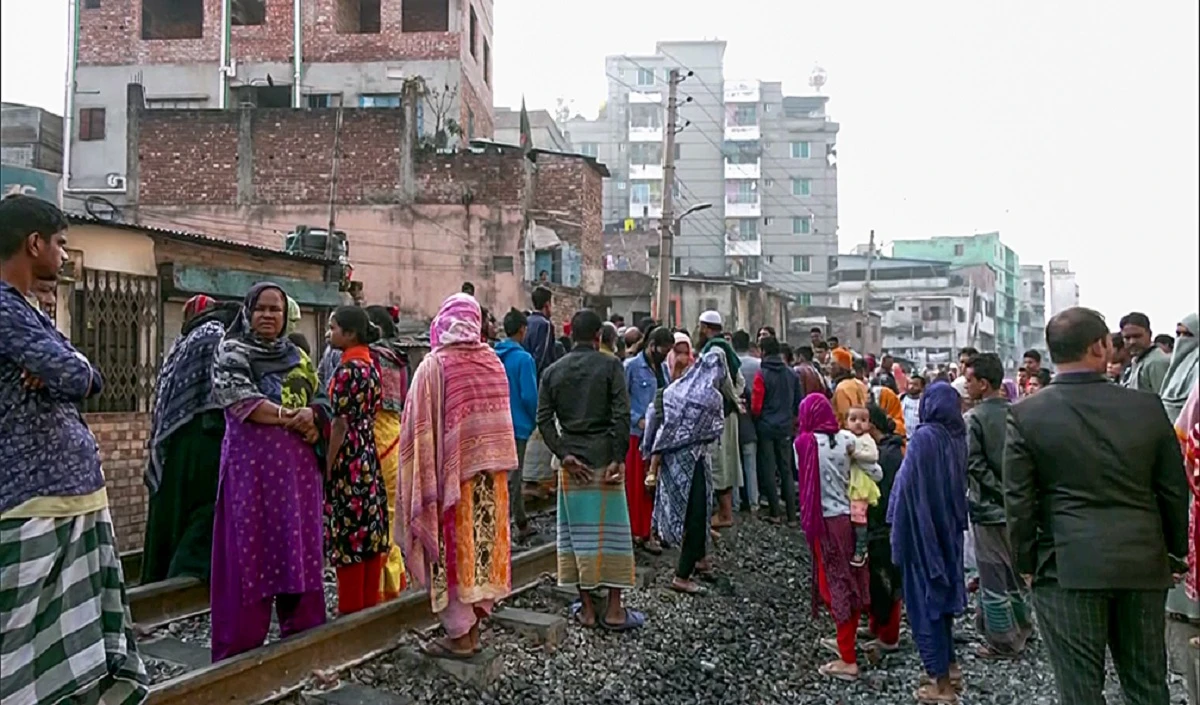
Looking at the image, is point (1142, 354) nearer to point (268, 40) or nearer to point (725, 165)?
point (268, 40)

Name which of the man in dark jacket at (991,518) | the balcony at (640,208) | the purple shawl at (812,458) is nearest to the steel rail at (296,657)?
the purple shawl at (812,458)

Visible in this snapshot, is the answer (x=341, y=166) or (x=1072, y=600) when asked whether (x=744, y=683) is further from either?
(x=341, y=166)

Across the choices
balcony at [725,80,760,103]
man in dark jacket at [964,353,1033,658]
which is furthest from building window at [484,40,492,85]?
balcony at [725,80,760,103]

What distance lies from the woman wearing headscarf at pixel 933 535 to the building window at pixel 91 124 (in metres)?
31.4

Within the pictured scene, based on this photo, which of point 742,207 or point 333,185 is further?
point 742,207

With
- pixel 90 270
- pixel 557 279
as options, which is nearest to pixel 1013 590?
pixel 90 270

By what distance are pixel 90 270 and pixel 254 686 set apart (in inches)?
267

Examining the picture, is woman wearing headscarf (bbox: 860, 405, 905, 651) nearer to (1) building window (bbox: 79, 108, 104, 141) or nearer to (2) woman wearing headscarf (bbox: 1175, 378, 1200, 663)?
(2) woman wearing headscarf (bbox: 1175, 378, 1200, 663)

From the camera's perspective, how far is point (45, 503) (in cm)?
296

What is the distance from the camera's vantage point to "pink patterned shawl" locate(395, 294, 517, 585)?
16.6ft

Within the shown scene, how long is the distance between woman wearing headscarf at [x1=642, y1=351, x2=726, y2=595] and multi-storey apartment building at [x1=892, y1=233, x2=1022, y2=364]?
61234 millimetres

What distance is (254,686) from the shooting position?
450 centimetres

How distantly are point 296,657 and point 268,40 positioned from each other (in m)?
29.4

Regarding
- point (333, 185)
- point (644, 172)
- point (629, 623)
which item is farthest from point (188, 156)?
point (644, 172)
